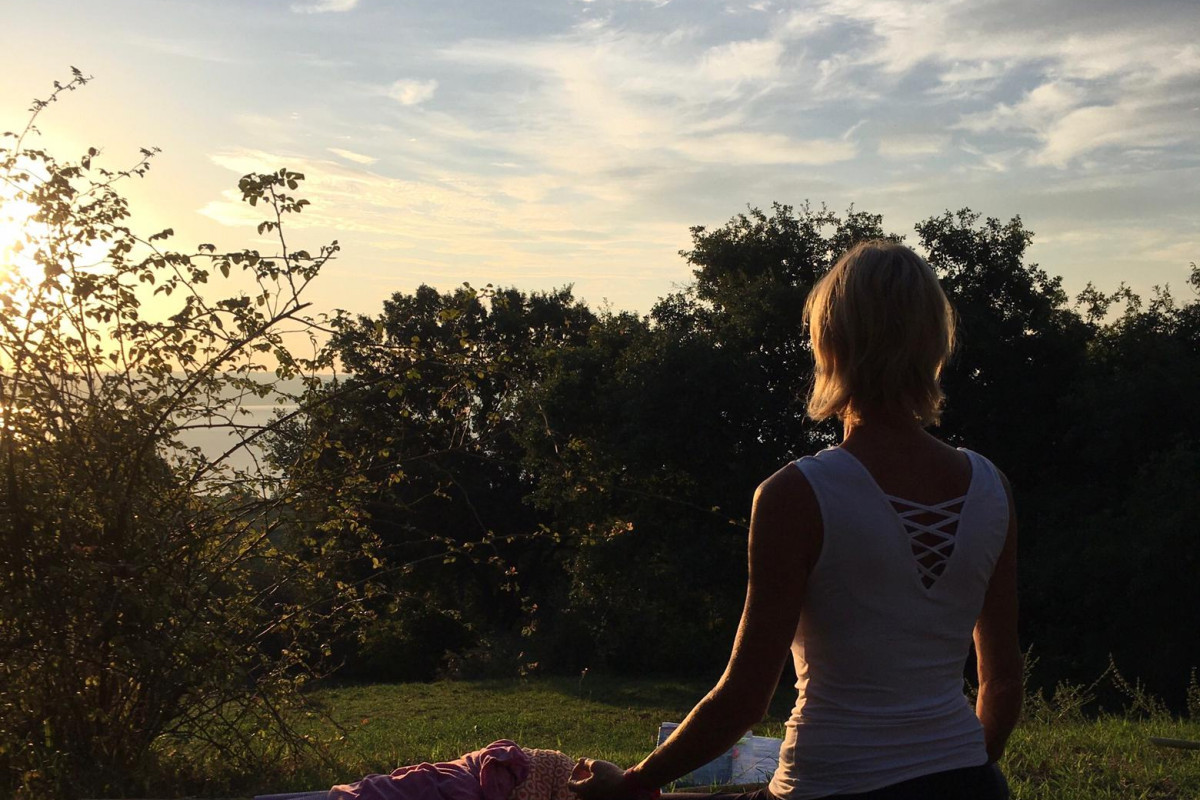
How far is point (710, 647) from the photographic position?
76.8 ft

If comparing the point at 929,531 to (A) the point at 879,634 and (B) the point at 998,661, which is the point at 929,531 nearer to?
(A) the point at 879,634

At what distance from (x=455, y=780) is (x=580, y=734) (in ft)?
39.1

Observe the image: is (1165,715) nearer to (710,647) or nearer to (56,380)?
(56,380)

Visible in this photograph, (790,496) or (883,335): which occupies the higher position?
(883,335)

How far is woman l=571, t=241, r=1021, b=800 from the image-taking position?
1.80 meters

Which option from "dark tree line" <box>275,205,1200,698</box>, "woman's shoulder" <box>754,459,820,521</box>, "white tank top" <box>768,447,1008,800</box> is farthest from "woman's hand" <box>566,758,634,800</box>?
"dark tree line" <box>275,205,1200,698</box>

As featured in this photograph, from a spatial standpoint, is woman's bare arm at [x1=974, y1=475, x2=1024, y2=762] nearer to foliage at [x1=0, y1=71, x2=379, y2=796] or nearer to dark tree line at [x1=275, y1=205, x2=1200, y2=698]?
foliage at [x1=0, y1=71, x2=379, y2=796]

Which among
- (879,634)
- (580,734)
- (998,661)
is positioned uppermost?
(879,634)

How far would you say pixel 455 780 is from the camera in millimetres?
2787

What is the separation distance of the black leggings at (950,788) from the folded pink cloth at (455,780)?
1231mm

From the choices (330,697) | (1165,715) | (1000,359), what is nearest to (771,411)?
(1000,359)

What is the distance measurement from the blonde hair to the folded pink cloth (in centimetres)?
146

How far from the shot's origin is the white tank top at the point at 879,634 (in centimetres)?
180

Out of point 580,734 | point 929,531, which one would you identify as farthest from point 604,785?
point 580,734
